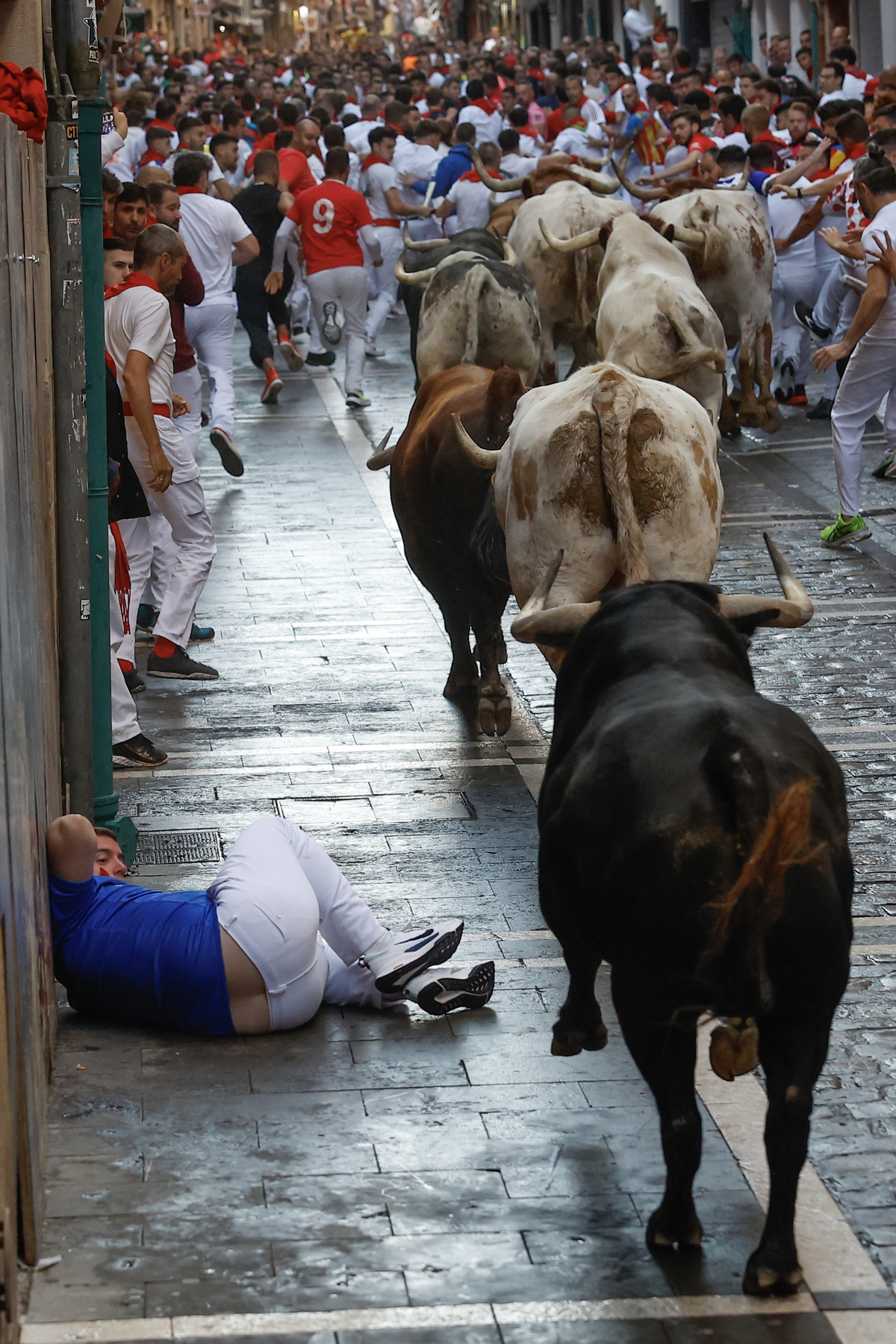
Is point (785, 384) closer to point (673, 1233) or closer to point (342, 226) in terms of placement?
point (342, 226)

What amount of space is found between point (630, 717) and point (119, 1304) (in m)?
1.75

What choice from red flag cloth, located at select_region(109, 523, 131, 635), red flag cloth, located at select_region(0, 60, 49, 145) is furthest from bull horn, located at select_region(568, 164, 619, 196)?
red flag cloth, located at select_region(0, 60, 49, 145)

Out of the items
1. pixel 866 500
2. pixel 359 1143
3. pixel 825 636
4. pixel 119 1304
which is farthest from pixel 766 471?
pixel 119 1304

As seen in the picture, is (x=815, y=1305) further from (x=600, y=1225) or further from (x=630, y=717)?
(x=630, y=717)

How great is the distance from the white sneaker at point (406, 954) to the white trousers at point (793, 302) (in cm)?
1250

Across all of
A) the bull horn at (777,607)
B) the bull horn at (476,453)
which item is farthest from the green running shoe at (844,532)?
the bull horn at (777,607)

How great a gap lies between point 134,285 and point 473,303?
3.58m

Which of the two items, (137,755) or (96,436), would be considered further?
(137,755)

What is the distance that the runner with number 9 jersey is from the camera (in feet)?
55.6

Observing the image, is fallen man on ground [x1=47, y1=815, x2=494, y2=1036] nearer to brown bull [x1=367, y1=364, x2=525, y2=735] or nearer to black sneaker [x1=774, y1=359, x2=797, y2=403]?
brown bull [x1=367, y1=364, x2=525, y2=735]

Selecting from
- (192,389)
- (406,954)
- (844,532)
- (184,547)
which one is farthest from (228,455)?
(406,954)

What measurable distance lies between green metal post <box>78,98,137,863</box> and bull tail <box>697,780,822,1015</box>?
326 cm

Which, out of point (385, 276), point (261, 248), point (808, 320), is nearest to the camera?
point (808, 320)

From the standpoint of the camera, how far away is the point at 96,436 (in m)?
6.49
